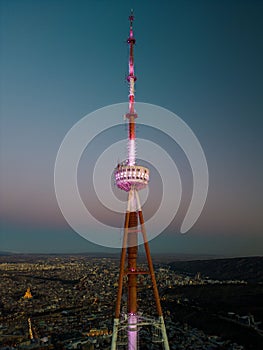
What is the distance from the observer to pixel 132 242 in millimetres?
37812

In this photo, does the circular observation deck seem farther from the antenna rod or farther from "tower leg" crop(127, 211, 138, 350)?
"tower leg" crop(127, 211, 138, 350)

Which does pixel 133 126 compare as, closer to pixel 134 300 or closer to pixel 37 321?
pixel 134 300

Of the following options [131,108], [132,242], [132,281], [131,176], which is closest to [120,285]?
[132,281]

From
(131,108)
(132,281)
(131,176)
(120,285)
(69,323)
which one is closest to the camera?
(120,285)

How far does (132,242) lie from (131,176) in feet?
24.5

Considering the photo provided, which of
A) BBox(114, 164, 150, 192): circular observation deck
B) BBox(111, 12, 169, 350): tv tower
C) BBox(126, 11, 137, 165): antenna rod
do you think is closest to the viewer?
BBox(111, 12, 169, 350): tv tower

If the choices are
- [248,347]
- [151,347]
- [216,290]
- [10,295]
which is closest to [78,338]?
[151,347]

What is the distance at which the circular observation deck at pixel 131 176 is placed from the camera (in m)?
38.8

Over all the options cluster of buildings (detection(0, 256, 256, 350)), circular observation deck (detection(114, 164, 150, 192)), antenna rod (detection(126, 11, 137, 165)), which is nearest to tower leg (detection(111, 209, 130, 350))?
circular observation deck (detection(114, 164, 150, 192))

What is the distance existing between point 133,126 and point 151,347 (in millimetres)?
42932

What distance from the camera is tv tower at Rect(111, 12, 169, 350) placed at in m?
36.4

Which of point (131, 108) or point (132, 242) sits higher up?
point (131, 108)

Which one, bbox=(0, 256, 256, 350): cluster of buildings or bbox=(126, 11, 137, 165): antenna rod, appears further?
bbox=(0, 256, 256, 350): cluster of buildings

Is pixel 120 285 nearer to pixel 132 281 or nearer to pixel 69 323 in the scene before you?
pixel 132 281
